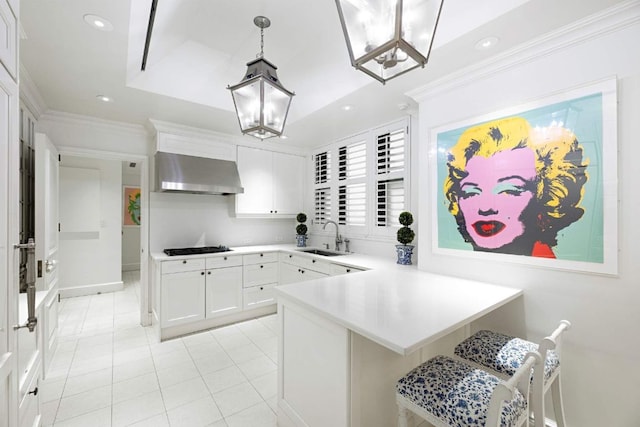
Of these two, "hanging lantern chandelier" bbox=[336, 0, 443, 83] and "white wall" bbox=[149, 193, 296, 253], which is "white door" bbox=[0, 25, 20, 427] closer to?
"hanging lantern chandelier" bbox=[336, 0, 443, 83]

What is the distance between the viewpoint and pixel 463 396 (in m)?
1.18

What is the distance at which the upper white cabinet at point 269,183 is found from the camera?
13.5 ft

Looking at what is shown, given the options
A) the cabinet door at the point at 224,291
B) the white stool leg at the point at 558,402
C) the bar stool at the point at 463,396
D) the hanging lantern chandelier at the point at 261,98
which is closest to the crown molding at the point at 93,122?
the cabinet door at the point at 224,291

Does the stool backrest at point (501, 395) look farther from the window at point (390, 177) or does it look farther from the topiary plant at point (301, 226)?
the topiary plant at point (301, 226)

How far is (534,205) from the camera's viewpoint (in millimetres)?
1825

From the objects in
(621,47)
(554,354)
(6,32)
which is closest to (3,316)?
(6,32)

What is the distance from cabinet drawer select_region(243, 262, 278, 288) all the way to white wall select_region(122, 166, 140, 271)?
4.51 meters

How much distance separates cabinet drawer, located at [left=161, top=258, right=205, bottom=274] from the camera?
10.3ft

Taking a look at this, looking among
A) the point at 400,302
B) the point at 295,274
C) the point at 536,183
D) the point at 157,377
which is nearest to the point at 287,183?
the point at 295,274

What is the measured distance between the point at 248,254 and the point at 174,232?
1.06 meters

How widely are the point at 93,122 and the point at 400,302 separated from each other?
3.95 metres

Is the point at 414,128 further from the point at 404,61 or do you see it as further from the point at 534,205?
the point at 404,61

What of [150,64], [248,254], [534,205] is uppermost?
[150,64]

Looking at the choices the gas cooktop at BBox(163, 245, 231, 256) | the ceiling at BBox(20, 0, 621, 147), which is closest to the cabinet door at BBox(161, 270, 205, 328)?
the gas cooktop at BBox(163, 245, 231, 256)
